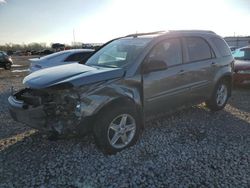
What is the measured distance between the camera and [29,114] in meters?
3.78

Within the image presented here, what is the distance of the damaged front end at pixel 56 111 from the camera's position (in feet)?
11.6

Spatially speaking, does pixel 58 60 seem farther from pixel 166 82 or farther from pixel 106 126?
pixel 106 126

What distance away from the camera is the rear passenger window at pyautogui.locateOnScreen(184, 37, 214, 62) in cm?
507

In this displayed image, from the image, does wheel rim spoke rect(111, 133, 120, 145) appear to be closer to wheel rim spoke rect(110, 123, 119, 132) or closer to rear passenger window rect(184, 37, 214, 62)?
wheel rim spoke rect(110, 123, 119, 132)

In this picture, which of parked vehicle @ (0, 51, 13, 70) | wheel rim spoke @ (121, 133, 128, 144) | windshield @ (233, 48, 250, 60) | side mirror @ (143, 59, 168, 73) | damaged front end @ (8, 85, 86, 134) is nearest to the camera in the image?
damaged front end @ (8, 85, 86, 134)

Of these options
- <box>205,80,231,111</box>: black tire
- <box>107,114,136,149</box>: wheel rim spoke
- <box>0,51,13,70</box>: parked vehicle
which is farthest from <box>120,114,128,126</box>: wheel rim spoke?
<box>0,51,13,70</box>: parked vehicle

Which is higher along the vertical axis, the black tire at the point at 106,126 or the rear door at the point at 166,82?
the rear door at the point at 166,82

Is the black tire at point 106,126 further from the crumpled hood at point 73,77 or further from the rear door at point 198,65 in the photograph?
the rear door at point 198,65

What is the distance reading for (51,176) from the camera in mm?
3410

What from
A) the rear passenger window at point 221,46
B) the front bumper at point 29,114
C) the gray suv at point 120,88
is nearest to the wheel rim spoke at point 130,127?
the gray suv at point 120,88

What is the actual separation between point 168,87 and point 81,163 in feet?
6.61

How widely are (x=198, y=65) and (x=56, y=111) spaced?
3.04 m

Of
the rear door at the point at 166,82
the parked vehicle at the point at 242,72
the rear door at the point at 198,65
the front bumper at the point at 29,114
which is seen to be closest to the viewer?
the front bumper at the point at 29,114

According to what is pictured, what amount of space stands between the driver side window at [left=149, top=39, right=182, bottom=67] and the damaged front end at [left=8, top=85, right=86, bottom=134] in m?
1.62
